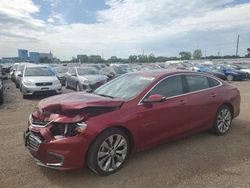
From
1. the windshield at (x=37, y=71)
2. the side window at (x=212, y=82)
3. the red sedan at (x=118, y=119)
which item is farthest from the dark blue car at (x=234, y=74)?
the red sedan at (x=118, y=119)

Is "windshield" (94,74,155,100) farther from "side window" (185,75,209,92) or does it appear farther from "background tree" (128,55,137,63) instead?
"background tree" (128,55,137,63)

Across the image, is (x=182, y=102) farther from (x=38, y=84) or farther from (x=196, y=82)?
(x=38, y=84)

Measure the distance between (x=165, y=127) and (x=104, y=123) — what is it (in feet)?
4.38

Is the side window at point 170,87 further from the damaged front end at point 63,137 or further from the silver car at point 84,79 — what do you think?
the silver car at point 84,79

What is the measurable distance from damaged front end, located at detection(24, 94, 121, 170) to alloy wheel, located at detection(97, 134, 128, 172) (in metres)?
0.30

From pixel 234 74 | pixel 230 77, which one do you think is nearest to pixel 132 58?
pixel 230 77

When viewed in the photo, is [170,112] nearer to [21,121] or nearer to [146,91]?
[146,91]

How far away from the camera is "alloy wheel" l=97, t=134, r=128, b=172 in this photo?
403cm

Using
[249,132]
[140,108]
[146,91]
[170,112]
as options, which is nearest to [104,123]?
[140,108]

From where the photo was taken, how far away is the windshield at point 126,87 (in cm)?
476

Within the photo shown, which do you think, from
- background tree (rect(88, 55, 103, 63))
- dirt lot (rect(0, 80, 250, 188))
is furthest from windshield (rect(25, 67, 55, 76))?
background tree (rect(88, 55, 103, 63))

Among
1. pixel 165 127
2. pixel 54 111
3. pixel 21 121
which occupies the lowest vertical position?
pixel 21 121

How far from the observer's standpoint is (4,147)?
209 inches

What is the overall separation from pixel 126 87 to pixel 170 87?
0.83 meters
